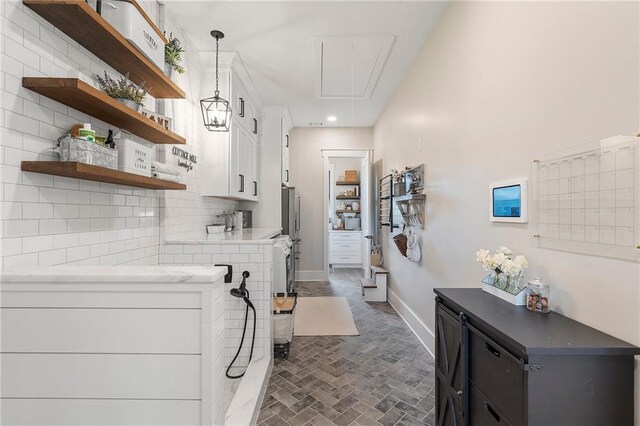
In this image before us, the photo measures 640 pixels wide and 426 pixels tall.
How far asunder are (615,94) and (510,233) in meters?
0.78

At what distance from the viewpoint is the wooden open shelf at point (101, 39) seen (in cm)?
118

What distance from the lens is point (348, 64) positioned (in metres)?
3.09

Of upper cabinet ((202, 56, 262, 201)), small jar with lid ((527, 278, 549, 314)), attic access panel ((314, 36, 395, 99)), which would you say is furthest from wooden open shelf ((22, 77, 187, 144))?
small jar with lid ((527, 278, 549, 314))

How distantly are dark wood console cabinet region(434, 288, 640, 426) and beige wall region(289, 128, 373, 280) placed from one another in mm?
4191

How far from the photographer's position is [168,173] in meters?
1.87

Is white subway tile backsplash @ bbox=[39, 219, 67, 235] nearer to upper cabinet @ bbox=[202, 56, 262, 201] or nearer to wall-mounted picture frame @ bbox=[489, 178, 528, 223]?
upper cabinet @ bbox=[202, 56, 262, 201]

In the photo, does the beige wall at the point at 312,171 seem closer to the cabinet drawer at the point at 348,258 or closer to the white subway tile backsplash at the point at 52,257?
the cabinet drawer at the point at 348,258

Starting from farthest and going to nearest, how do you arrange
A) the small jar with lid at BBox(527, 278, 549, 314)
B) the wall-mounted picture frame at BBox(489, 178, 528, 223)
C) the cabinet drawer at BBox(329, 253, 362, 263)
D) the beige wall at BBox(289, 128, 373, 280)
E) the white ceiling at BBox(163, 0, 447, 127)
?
the cabinet drawer at BBox(329, 253, 362, 263) < the beige wall at BBox(289, 128, 373, 280) < the white ceiling at BBox(163, 0, 447, 127) < the wall-mounted picture frame at BBox(489, 178, 528, 223) < the small jar with lid at BBox(527, 278, 549, 314)

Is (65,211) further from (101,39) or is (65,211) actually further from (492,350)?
(492,350)

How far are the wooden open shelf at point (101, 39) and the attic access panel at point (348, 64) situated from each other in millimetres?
1569

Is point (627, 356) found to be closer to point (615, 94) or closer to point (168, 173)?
point (615, 94)

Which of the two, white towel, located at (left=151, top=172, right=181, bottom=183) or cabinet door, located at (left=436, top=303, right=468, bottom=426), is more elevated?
white towel, located at (left=151, top=172, right=181, bottom=183)

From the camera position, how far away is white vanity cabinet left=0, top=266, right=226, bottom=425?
0.90 meters

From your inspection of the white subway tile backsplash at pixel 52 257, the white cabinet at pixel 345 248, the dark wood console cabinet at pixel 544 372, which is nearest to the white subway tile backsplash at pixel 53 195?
the white subway tile backsplash at pixel 52 257
